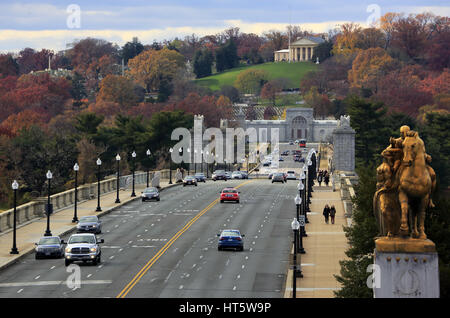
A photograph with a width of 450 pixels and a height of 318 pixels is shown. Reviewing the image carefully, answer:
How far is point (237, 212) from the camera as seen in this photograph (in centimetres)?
6900

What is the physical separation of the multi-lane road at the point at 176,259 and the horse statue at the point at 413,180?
62.5ft

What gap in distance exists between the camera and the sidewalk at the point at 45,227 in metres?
50.1

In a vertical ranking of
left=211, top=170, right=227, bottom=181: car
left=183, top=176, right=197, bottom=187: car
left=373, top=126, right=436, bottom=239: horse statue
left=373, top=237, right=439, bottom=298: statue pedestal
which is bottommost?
left=211, top=170, right=227, bottom=181: car

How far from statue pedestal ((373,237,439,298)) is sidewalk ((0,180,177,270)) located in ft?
97.4

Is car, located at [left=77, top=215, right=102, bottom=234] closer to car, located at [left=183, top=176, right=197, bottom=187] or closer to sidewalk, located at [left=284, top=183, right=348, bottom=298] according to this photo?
sidewalk, located at [left=284, top=183, right=348, bottom=298]

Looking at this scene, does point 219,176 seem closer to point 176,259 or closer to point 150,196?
point 150,196

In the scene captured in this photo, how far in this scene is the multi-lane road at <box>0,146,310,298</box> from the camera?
3966 cm

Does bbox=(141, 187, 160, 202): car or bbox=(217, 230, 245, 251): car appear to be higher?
bbox=(217, 230, 245, 251): car

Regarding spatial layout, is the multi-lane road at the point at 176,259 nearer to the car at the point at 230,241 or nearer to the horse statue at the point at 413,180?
the car at the point at 230,241

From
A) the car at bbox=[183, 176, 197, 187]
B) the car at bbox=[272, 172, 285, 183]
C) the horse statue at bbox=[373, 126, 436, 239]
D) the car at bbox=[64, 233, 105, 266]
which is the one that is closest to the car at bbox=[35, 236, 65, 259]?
the car at bbox=[64, 233, 105, 266]

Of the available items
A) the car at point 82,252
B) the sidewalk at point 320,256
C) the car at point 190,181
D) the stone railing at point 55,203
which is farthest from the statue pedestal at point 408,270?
the car at point 190,181

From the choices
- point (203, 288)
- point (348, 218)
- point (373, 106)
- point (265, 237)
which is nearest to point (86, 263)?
point (203, 288)

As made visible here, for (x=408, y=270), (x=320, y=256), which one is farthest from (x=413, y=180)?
(x=320, y=256)
